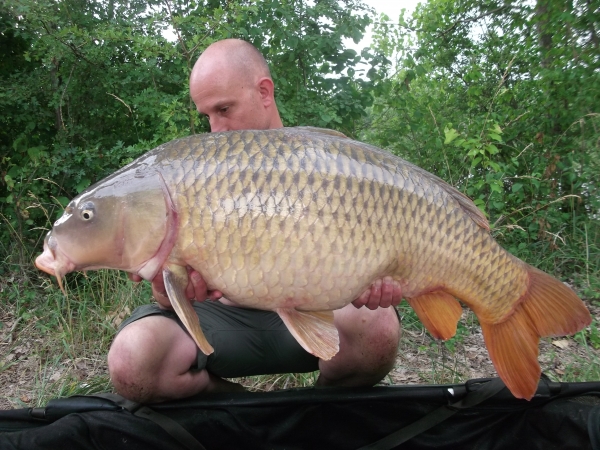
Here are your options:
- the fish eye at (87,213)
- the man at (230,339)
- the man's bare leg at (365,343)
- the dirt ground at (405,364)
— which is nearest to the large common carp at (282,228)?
the fish eye at (87,213)

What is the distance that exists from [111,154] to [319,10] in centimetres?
153

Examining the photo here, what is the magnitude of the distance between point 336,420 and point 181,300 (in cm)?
66

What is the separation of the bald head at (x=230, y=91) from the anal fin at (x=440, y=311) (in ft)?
2.67

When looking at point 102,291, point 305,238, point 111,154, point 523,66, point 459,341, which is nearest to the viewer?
point 305,238

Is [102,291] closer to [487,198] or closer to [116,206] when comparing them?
[116,206]

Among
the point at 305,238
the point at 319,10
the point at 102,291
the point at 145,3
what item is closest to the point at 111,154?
the point at 102,291

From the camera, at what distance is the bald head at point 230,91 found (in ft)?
5.62

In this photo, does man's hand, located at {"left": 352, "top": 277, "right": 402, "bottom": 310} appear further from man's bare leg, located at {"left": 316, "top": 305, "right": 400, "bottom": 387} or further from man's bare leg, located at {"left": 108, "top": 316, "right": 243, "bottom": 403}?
man's bare leg, located at {"left": 108, "top": 316, "right": 243, "bottom": 403}

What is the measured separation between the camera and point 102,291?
262cm

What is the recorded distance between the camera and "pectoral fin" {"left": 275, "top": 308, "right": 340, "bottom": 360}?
1.20m

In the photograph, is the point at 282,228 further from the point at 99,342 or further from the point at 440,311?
the point at 99,342

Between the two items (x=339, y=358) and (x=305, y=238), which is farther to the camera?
(x=339, y=358)

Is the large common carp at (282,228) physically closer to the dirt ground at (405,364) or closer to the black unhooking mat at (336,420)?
the black unhooking mat at (336,420)

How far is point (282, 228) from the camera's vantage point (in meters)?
1.13
